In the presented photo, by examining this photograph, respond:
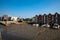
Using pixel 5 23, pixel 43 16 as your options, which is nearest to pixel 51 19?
pixel 43 16

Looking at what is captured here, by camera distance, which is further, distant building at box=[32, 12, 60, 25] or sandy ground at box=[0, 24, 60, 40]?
distant building at box=[32, 12, 60, 25]

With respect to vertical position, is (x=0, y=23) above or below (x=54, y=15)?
below

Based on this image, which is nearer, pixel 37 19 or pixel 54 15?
pixel 54 15

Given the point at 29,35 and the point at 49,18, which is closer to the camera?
the point at 29,35

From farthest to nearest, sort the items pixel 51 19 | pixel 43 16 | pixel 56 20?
pixel 43 16 → pixel 51 19 → pixel 56 20

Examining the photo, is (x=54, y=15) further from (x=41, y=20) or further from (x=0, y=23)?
(x=0, y=23)

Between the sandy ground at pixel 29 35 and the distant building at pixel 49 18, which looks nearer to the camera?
the sandy ground at pixel 29 35

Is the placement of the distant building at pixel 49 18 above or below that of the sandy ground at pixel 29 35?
above

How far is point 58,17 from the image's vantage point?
6078 centimetres

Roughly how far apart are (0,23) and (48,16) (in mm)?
36353

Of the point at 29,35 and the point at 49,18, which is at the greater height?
the point at 49,18

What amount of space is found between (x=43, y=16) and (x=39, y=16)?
443cm

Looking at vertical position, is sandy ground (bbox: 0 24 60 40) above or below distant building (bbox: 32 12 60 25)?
below

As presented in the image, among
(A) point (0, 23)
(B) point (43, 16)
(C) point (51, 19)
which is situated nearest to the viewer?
(A) point (0, 23)
